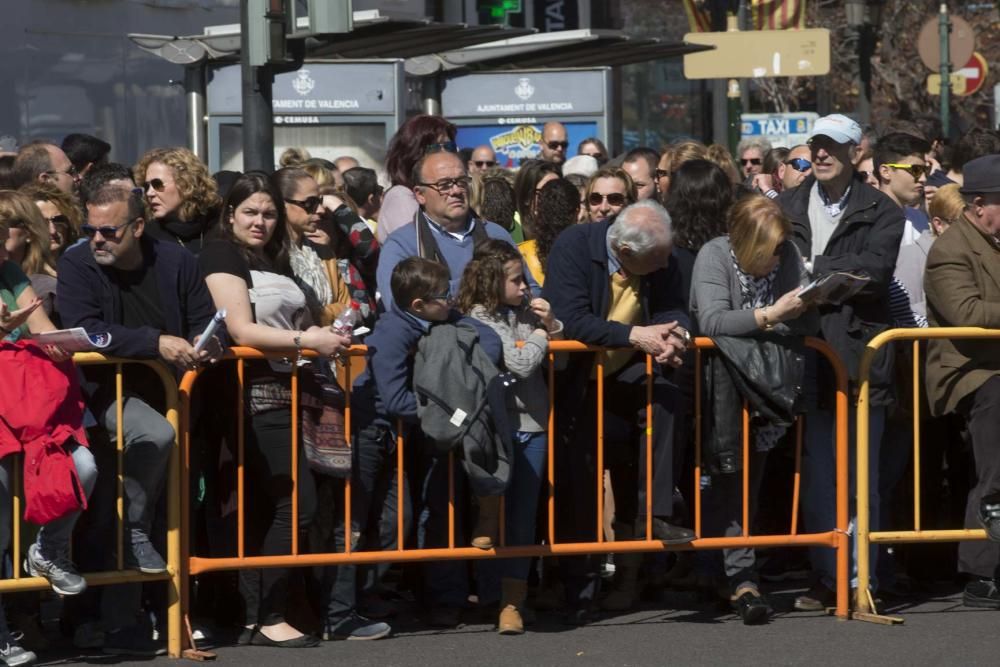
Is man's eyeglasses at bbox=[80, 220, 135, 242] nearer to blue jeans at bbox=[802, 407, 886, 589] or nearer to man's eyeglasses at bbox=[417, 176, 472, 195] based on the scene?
man's eyeglasses at bbox=[417, 176, 472, 195]

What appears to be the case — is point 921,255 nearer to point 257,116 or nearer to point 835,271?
point 835,271

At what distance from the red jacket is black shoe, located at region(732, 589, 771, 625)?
275 cm

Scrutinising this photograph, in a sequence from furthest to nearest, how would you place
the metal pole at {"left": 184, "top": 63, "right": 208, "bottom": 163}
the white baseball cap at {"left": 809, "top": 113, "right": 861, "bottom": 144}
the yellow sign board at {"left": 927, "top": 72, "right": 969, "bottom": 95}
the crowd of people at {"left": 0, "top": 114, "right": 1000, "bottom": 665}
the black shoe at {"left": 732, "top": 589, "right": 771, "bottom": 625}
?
the yellow sign board at {"left": 927, "top": 72, "right": 969, "bottom": 95} → the metal pole at {"left": 184, "top": 63, "right": 208, "bottom": 163} → the white baseball cap at {"left": 809, "top": 113, "right": 861, "bottom": 144} → the black shoe at {"left": 732, "top": 589, "right": 771, "bottom": 625} → the crowd of people at {"left": 0, "top": 114, "right": 1000, "bottom": 665}

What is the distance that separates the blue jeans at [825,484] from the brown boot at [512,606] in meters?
1.29

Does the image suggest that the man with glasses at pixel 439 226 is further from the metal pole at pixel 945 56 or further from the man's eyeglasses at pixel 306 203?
the metal pole at pixel 945 56

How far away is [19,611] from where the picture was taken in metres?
7.71

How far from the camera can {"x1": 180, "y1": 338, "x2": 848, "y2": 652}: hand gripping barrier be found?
755cm

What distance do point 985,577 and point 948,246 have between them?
144cm

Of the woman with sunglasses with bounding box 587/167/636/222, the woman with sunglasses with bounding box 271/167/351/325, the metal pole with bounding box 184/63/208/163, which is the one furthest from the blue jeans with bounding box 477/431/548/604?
the metal pole with bounding box 184/63/208/163

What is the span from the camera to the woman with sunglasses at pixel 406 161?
904 cm

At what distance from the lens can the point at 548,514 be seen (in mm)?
7992

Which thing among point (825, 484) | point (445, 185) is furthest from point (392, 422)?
point (825, 484)

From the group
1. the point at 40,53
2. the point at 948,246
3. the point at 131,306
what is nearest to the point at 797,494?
the point at 948,246

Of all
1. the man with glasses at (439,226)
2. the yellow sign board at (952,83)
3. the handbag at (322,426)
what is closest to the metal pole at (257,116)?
the man with glasses at (439,226)
